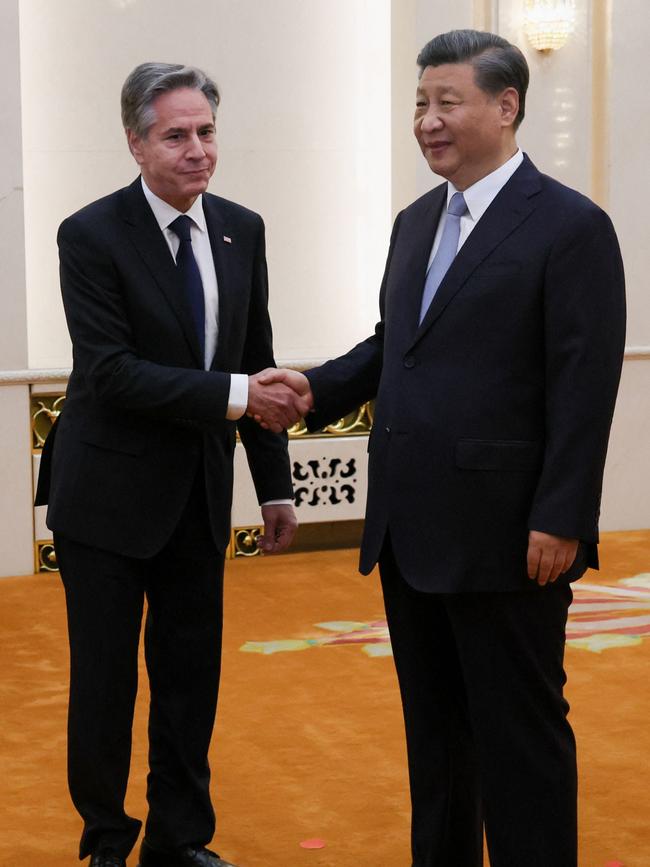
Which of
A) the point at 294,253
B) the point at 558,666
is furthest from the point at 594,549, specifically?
the point at 294,253

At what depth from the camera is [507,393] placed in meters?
2.41

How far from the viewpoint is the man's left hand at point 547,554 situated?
235 centimetres

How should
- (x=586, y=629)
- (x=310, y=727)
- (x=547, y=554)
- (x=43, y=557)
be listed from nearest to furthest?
(x=547, y=554), (x=310, y=727), (x=586, y=629), (x=43, y=557)

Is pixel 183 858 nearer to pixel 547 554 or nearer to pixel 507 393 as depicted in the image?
pixel 547 554

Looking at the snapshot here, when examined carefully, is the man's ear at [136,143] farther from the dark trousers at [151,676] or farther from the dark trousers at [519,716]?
the dark trousers at [519,716]

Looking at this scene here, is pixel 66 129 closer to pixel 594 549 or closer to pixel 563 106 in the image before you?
pixel 563 106

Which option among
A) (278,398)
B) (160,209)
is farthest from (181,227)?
(278,398)

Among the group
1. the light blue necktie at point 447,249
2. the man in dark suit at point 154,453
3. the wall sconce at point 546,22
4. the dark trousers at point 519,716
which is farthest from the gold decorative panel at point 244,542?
the light blue necktie at point 447,249

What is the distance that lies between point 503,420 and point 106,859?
123 centimetres

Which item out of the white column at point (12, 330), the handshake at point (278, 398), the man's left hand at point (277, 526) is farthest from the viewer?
the white column at point (12, 330)

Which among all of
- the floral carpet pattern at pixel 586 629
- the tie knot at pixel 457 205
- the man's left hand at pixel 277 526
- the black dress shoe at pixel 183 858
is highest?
the tie knot at pixel 457 205

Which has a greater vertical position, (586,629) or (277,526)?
(277,526)

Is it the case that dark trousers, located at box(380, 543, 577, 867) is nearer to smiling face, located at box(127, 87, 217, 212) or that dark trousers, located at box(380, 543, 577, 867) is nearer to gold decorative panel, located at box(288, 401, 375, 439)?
smiling face, located at box(127, 87, 217, 212)

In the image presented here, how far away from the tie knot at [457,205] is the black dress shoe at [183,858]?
1.44m
